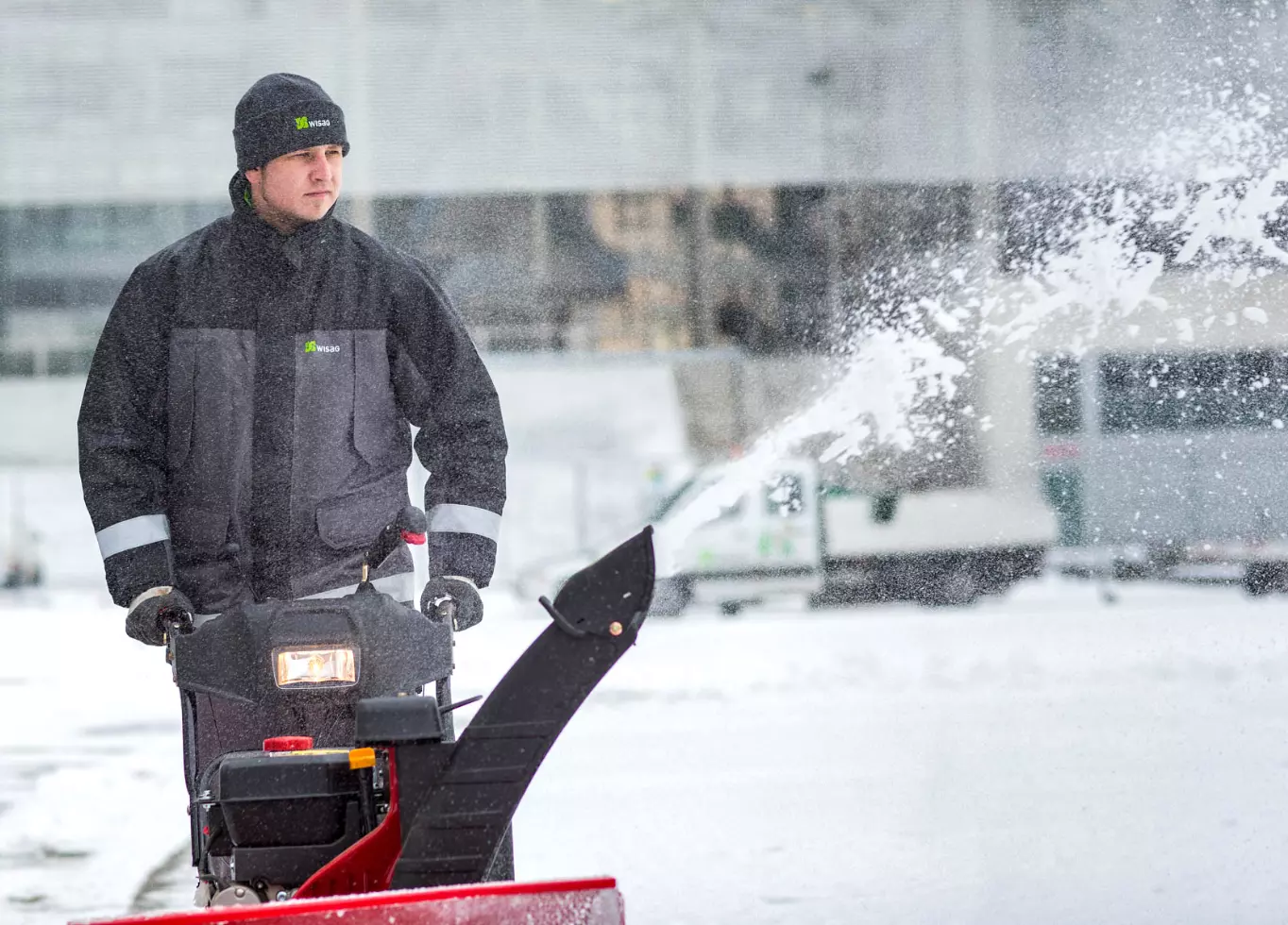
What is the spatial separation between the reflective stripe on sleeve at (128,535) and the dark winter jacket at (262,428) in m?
0.02

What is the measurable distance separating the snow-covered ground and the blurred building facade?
4.78ft

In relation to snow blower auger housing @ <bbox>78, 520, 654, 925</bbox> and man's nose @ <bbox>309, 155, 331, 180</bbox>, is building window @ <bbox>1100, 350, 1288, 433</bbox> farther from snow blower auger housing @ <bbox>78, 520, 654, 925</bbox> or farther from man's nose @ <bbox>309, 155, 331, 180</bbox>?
snow blower auger housing @ <bbox>78, 520, 654, 925</bbox>

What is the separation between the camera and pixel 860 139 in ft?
19.6

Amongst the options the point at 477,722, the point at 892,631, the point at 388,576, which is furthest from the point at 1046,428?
the point at 477,722

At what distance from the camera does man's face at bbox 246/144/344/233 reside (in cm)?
275

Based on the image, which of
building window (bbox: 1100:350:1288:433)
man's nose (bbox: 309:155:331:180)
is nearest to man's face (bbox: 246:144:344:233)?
man's nose (bbox: 309:155:331:180)

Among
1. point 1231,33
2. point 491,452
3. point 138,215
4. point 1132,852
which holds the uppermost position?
point 1231,33

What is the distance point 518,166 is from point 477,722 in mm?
4275

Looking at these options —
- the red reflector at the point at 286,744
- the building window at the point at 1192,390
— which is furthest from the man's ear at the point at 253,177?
the building window at the point at 1192,390

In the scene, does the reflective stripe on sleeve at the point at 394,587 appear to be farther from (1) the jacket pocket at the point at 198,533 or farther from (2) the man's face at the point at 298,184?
(2) the man's face at the point at 298,184

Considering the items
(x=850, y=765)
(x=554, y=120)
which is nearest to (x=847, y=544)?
(x=850, y=765)

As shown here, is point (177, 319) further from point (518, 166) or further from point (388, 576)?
point (518, 166)

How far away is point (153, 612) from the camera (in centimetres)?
256

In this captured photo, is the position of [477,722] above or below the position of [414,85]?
below
